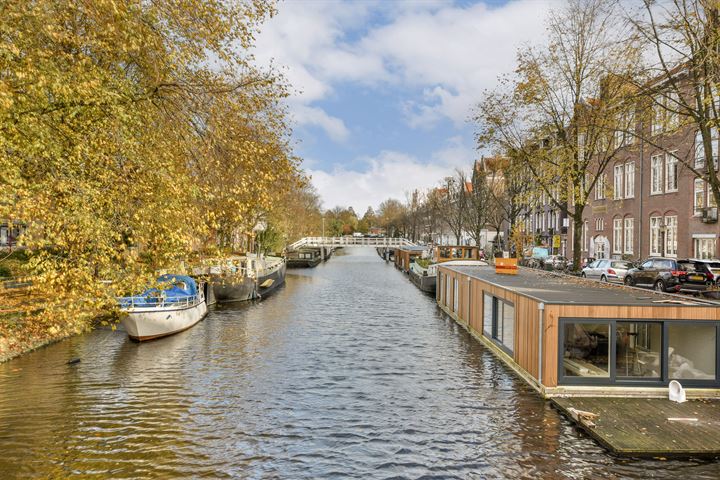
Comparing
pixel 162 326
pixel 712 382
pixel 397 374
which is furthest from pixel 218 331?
pixel 712 382

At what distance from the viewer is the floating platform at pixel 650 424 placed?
11172 millimetres

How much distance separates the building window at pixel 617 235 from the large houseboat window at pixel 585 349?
4155 centimetres

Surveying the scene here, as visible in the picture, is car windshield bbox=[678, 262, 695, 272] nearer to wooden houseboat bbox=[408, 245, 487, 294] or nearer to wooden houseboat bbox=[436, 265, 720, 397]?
wooden houseboat bbox=[408, 245, 487, 294]

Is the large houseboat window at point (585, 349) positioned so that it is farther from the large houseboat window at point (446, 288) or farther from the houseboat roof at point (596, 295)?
the large houseboat window at point (446, 288)

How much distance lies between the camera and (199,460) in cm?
1153

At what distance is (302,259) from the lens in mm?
80062

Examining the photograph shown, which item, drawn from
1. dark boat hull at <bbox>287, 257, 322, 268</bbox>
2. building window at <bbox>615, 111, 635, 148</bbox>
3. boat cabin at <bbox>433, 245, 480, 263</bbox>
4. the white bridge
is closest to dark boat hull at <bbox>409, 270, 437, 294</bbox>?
boat cabin at <bbox>433, 245, 480, 263</bbox>

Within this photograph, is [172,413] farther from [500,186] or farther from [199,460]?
[500,186]

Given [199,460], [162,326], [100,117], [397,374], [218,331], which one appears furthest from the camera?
[218,331]

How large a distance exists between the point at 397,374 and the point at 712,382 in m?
8.64

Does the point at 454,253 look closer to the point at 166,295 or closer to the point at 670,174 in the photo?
the point at 670,174

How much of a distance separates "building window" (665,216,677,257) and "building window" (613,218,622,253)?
7333 millimetres

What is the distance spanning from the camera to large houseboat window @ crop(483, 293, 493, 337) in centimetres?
2235

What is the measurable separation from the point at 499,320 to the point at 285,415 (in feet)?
31.6
